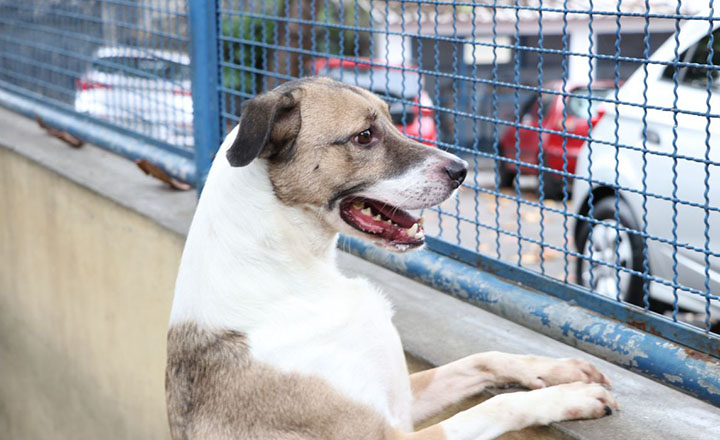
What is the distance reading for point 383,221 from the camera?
2740 mm

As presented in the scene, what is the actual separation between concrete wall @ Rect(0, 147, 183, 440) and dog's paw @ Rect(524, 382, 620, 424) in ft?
7.19

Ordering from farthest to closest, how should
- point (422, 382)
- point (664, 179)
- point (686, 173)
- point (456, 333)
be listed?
point (664, 179), point (686, 173), point (456, 333), point (422, 382)

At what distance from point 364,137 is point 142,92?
9.81 feet

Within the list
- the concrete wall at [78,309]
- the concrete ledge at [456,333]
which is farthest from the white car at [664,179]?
the concrete wall at [78,309]

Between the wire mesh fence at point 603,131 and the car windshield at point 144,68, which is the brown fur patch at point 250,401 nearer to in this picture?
the wire mesh fence at point 603,131

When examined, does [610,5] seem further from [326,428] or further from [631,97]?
[326,428]

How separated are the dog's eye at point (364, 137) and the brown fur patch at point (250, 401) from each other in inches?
27.2

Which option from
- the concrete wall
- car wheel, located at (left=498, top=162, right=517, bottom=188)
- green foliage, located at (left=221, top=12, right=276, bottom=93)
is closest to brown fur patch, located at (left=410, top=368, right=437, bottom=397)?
the concrete wall

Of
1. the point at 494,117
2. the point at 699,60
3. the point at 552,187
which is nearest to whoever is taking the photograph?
the point at 494,117

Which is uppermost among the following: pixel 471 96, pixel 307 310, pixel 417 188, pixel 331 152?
pixel 471 96

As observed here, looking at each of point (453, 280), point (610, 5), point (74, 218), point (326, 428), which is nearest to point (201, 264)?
point (326, 428)

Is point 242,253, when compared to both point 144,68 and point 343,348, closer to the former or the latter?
point 343,348

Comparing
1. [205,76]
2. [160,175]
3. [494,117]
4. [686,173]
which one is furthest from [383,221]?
[160,175]

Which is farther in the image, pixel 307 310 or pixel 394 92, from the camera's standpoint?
pixel 394 92
